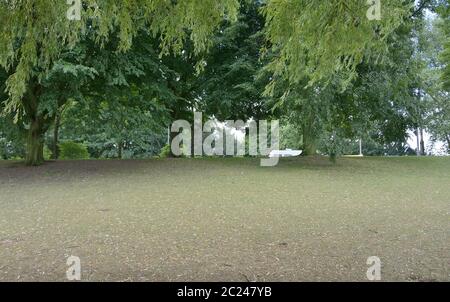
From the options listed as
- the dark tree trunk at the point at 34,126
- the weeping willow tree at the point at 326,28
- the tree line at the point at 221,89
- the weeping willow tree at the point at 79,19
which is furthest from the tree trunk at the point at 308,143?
the weeping willow tree at the point at 79,19

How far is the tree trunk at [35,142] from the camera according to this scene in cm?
1457

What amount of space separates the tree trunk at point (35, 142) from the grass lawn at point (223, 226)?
2.00m

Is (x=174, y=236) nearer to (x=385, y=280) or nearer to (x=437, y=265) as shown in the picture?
(x=385, y=280)

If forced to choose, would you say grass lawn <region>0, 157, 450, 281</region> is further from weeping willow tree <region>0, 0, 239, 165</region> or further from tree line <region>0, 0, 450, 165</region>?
tree line <region>0, 0, 450, 165</region>

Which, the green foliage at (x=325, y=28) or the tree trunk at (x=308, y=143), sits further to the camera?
the tree trunk at (x=308, y=143)

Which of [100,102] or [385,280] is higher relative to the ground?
[100,102]

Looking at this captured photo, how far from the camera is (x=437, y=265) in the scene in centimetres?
446

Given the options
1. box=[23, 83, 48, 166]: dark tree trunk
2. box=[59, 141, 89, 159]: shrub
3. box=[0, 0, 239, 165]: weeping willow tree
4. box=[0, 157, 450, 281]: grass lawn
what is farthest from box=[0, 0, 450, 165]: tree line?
box=[0, 0, 239, 165]: weeping willow tree

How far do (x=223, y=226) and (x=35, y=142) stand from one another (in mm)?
10966

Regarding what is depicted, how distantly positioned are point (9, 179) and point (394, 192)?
1069 cm

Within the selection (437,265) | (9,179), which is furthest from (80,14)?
(9,179)

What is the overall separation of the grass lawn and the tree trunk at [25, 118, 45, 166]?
200 centimetres

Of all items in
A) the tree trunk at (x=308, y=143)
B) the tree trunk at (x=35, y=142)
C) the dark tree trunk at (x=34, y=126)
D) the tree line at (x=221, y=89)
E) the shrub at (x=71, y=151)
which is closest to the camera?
the tree line at (x=221, y=89)

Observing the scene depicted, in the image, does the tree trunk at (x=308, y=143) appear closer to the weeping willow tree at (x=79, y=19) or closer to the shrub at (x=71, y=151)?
the weeping willow tree at (x=79, y=19)
